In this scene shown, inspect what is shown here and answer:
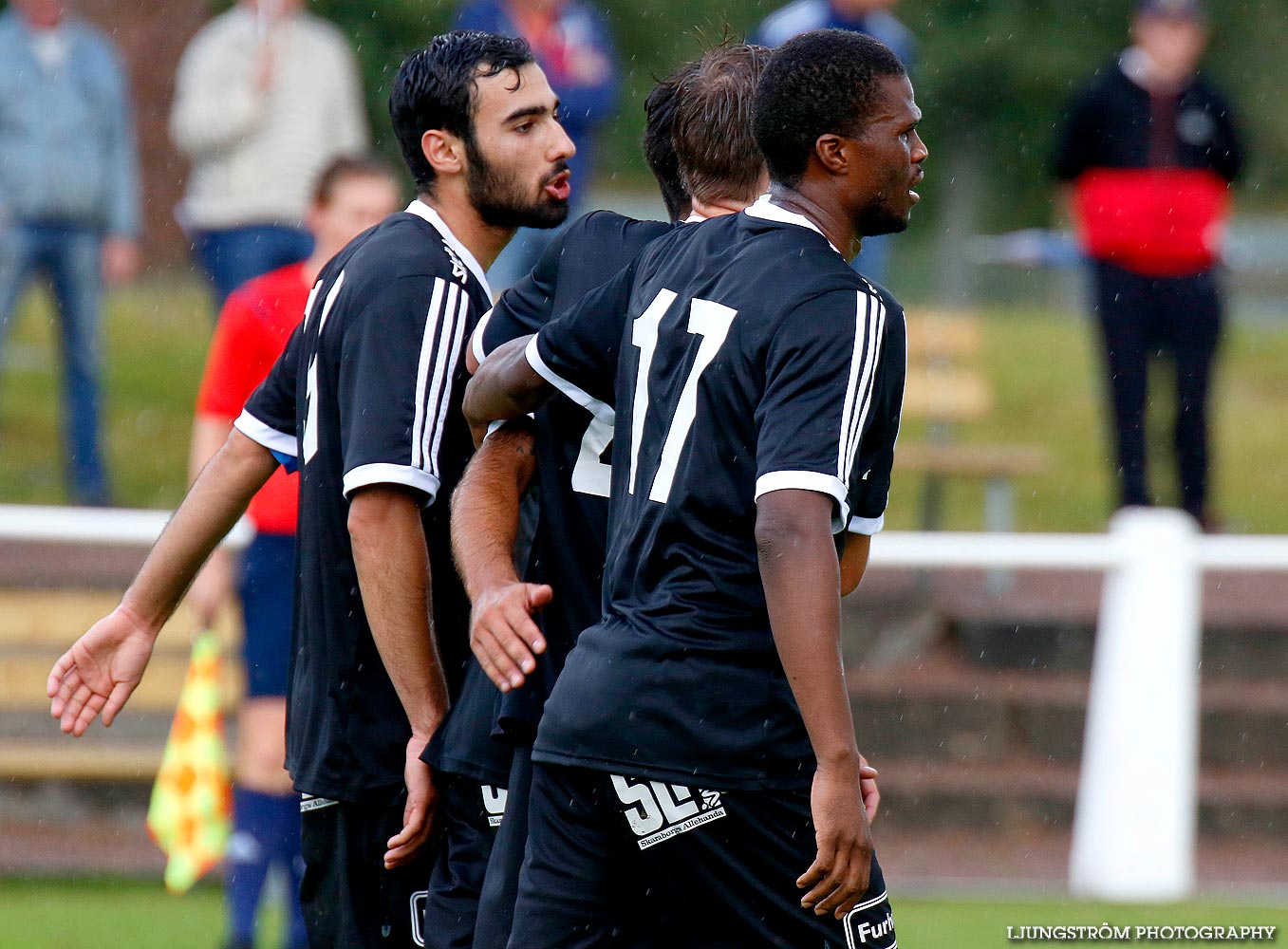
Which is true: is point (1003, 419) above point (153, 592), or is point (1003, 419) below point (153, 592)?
above

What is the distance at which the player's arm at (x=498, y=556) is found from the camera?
10.8 feet

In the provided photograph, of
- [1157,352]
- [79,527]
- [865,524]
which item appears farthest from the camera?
[1157,352]

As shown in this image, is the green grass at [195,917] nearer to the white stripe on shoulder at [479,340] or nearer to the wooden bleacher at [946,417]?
the wooden bleacher at [946,417]

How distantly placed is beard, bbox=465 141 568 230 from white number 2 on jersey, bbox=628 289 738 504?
796 millimetres

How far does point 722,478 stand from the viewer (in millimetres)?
3035

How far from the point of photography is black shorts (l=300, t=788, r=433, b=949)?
3.86 meters

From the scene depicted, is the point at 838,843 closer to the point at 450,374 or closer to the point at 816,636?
the point at 816,636

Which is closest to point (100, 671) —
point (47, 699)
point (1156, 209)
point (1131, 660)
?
point (47, 699)

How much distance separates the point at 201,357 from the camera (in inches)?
579

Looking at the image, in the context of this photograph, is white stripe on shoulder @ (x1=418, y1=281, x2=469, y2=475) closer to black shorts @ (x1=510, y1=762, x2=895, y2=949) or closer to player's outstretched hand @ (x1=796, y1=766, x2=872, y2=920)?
black shorts @ (x1=510, y1=762, x2=895, y2=949)

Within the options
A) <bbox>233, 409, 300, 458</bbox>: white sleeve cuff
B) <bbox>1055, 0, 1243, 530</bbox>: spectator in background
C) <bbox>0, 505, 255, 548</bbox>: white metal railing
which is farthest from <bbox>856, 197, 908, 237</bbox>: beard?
<bbox>1055, 0, 1243, 530</bbox>: spectator in background

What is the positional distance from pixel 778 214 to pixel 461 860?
1.44 m

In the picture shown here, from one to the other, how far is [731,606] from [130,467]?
9.41 metres

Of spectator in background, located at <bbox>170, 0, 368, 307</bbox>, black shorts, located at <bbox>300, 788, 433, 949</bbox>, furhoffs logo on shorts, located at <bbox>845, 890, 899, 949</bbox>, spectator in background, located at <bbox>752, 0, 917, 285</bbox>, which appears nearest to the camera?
furhoffs logo on shorts, located at <bbox>845, 890, 899, 949</bbox>
